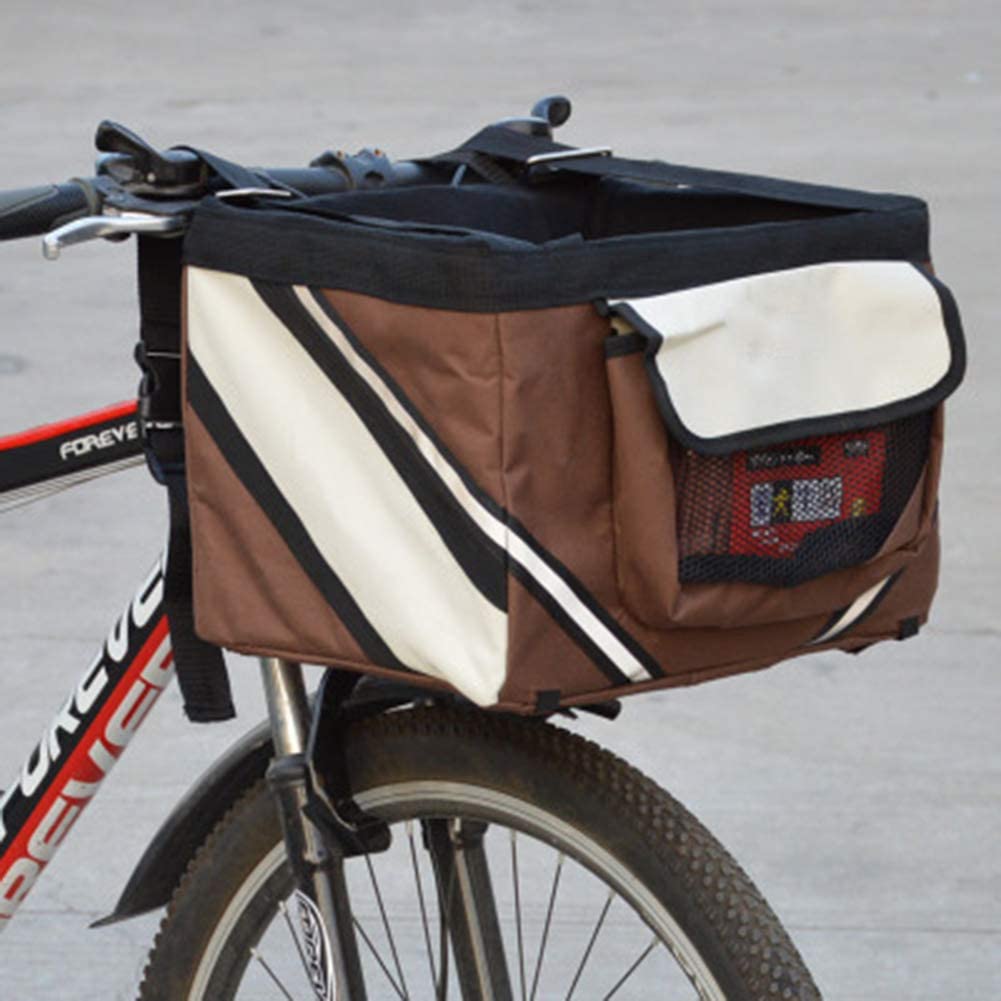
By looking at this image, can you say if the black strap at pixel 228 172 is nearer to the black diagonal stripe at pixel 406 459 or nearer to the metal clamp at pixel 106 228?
the metal clamp at pixel 106 228

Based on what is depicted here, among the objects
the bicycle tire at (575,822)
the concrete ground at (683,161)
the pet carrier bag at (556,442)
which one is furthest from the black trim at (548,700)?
the concrete ground at (683,161)

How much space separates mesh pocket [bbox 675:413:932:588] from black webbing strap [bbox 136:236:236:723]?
19.0 inches

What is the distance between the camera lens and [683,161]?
27.7 feet

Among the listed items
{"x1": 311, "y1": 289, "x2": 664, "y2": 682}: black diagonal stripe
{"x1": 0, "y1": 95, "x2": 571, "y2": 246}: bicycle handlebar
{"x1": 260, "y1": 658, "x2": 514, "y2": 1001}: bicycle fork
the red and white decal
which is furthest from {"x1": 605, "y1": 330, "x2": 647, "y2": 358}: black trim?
the red and white decal

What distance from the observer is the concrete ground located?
3.88 meters

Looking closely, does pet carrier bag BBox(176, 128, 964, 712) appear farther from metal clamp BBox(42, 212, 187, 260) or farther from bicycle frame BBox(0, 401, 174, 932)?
bicycle frame BBox(0, 401, 174, 932)

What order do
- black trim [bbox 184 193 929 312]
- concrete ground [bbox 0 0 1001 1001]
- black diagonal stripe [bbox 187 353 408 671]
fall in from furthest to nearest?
concrete ground [bbox 0 0 1001 1001]
black diagonal stripe [bbox 187 353 408 671]
black trim [bbox 184 193 929 312]

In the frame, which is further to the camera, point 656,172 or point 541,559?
point 656,172

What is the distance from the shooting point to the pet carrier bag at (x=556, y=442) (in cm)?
189

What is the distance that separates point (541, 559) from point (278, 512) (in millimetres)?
258

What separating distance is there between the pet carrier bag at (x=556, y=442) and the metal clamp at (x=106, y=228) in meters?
0.04

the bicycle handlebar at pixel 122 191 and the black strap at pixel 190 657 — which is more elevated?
the bicycle handlebar at pixel 122 191

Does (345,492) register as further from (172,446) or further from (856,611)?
(856,611)

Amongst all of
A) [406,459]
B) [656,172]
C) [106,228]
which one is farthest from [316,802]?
[656,172]
